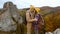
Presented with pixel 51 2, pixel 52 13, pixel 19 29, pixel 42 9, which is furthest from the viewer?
pixel 51 2

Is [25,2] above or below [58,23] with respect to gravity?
above

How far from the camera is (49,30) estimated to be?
5.64 feet

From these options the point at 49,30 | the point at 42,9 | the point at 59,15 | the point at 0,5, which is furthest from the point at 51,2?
the point at 0,5

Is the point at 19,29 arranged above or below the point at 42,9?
below

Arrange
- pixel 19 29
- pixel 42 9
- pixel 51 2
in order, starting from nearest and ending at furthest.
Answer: pixel 19 29 < pixel 42 9 < pixel 51 2

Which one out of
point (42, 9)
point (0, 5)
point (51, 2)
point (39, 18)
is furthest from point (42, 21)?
point (0, 5)

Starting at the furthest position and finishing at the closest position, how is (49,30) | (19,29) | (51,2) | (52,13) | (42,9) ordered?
(51,2) → (42,9) → (52,13) → (49,30) → (19,29)

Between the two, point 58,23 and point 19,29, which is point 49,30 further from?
point 19,29

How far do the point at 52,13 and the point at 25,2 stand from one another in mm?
497

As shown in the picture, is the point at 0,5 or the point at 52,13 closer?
the point at 52,13

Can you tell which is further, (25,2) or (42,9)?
(25,2)

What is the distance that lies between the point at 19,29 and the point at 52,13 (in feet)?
1.52

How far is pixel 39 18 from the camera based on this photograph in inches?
67.1

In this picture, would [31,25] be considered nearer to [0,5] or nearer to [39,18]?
[39,18]
